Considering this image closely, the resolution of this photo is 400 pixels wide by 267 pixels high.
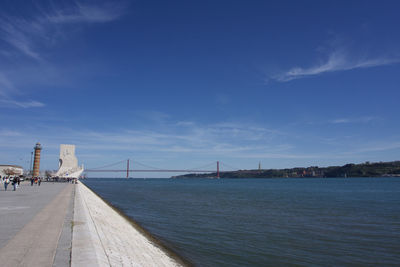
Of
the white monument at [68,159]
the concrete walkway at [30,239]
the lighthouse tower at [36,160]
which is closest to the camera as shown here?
the concrete walkway at [30,239]

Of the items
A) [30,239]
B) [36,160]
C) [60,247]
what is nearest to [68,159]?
[36,160]

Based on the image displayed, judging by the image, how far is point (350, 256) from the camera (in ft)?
26.9

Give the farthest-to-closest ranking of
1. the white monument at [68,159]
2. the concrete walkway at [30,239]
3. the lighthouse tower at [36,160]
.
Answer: the white monument at [68,159] → the lighthouse tower at [36,160] → the concrete walkway at [30,239]

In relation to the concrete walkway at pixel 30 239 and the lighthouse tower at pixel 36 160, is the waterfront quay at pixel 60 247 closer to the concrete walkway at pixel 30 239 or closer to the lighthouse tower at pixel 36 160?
the concrete walkway at pixel 30 239

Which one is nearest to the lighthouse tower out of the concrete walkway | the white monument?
the white monument

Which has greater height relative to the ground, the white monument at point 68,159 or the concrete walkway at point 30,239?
the white monument at point 68,159

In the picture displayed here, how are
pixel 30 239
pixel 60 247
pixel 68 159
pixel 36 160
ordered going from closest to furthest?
pixel 60 247 < pixel 30 239 < pixel 36 160 < pixel 68 159

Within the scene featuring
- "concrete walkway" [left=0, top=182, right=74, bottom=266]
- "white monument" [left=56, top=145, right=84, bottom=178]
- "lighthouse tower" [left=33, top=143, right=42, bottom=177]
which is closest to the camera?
"concrete walkway" [left=0, top=182, right=74, bottom=266]

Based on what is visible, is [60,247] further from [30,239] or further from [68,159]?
[68,159]

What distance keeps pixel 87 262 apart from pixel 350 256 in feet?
25.3

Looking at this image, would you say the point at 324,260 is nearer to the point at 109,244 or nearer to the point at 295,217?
the point at 109,244

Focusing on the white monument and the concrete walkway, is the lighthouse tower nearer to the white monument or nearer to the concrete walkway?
the white monument

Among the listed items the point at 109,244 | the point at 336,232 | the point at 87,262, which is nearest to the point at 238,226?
the point at 336,232

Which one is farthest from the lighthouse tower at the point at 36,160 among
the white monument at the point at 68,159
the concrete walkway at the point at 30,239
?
the concrete walkway at the point at 30,239
